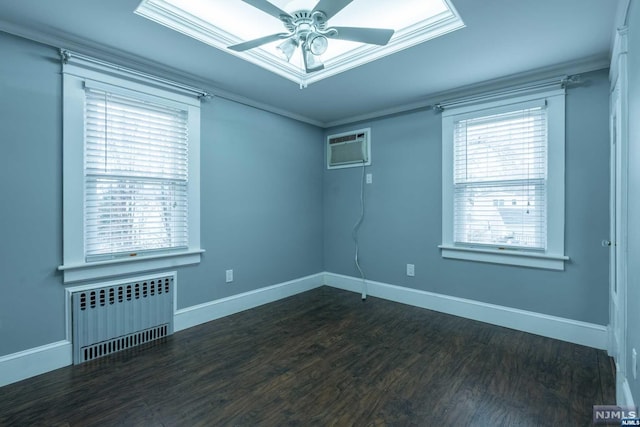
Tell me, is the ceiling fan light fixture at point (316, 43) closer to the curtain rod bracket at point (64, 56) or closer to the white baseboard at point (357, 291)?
the curtain rod bracket at point (64, 56)

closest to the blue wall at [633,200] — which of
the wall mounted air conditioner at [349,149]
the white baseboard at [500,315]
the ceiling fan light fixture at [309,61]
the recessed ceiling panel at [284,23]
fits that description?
the recessed ceiling panel at [284,23]

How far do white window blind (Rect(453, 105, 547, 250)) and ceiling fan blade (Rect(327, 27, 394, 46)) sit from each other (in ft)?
5.62

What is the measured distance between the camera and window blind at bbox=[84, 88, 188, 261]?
2396mm

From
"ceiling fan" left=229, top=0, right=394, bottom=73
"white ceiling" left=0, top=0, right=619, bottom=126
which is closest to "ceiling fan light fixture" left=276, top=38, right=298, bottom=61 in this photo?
"ceiling fan" left=229, top=0, right=394, bottom=73

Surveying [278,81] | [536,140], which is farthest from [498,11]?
[278,81]

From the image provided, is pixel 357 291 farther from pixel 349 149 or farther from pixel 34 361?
pixel 34 361

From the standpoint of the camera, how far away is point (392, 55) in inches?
95.9

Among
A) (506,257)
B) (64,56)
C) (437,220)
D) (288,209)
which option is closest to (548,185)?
(506,257)

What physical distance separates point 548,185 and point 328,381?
2510mm

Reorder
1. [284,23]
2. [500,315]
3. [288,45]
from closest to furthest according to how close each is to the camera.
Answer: [284,23] → [288,45] → [500,315]

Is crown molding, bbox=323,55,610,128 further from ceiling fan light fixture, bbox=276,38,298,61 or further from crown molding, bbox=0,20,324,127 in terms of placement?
ceiling fan light fixture, bbox=276,38,298,61

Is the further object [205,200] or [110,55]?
[205,200]

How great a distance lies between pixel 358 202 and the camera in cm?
410

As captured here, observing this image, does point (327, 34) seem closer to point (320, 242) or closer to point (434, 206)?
point (434, 206)
